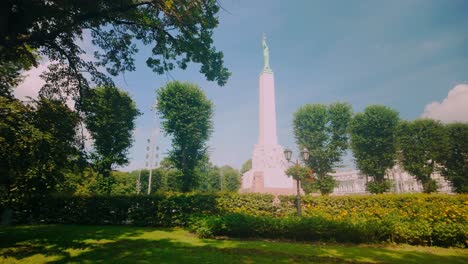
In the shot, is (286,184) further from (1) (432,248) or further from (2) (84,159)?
(2) (84,159)

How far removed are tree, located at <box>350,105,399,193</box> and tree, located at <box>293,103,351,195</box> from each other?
2.20m

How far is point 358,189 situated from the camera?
8094 centimetres

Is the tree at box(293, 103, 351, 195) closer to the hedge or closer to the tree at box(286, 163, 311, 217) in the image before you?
the tree at box(286, 163, 311, 217)

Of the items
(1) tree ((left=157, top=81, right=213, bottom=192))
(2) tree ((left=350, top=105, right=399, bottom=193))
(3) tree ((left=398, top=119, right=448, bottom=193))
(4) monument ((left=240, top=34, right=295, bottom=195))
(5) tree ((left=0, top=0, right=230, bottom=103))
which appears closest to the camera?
Answer: (5) tree ((left=0, top=0, right=230, bottom=103))

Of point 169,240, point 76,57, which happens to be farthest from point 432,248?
point 76,57

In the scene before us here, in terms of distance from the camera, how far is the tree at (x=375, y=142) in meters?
34.4

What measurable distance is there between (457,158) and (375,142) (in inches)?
389

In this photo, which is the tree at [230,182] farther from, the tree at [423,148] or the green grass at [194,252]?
the green grass at [194,252]

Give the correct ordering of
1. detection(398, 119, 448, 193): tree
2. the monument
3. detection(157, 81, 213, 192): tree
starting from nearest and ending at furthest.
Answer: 1. detection(157, 81, 213, 192): tree
2. detection(398, 119, 448, 193): tree
3. the monument

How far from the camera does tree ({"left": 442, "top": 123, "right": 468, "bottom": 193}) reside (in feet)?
105

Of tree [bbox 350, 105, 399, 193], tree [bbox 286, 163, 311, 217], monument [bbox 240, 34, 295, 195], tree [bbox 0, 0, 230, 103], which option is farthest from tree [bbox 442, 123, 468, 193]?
tree [bbox 0, 0, 230, 103]

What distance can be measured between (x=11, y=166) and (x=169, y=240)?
286 inches

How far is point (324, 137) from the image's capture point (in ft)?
126

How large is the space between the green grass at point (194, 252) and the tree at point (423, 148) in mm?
27747
